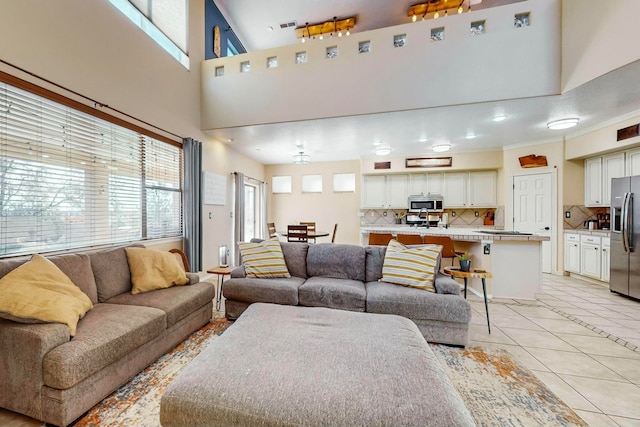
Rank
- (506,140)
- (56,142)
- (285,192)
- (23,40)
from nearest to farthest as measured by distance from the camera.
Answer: (23,40)
(56,142)
(506,140)
(285,192)

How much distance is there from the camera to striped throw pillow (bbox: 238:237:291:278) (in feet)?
9.49

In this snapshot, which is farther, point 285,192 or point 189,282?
point 285,192

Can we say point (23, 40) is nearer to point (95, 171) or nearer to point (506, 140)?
point (95, 171)

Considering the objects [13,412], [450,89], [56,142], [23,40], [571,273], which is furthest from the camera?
[571,273]

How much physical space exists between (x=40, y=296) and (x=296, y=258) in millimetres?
2101

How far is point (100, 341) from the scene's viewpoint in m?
1.55

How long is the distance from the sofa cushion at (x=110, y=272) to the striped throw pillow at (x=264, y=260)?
44.4 inches

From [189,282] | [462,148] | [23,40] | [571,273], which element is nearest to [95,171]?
[23,40]

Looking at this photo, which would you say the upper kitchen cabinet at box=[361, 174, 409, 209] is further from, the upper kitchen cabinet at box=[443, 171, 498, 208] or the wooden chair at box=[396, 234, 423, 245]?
the wooden chair at box=[396, 234, 423, 245]

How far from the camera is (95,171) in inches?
108

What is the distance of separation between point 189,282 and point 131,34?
307 cm

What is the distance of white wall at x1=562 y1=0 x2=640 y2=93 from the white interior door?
105 inches

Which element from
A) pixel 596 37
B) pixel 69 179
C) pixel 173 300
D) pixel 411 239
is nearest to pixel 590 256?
pixel 411 239

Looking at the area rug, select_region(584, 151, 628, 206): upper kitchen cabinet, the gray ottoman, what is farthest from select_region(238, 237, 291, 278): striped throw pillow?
select_region(584, 151, 628, 206): upper kitchen cabinet
